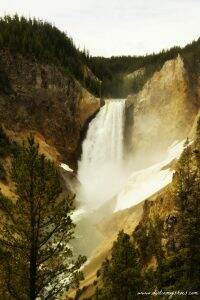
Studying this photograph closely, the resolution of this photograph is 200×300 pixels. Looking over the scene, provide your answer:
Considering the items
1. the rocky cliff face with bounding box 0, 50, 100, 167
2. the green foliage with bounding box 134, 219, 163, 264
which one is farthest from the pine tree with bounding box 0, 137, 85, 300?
the rocky cliff face with bounding box 0, 50, 100, 167

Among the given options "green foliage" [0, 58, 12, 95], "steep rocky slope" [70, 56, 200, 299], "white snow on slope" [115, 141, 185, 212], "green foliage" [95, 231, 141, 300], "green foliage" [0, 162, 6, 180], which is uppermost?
"green foliage" [0, 58, 12, 95]

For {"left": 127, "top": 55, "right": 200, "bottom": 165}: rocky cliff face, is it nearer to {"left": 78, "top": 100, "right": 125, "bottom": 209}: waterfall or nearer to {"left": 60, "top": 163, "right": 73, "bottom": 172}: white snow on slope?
{"left": 78, "top": 100, "right": 125, "bottom": 209}: waterfall

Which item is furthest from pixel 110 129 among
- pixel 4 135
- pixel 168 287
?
pixel 168 287

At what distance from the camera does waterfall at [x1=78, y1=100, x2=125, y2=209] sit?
70.9 meters

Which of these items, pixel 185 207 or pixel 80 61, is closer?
pixel 185 207

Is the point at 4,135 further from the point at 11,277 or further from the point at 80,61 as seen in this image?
the point at 11,277

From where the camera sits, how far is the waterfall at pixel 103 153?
233ft

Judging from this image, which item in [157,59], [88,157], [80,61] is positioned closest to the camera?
[88,157]

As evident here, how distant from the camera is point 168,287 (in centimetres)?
2127

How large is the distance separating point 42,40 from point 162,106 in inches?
1093

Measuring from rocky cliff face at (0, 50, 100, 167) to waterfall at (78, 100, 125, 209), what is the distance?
1927mm

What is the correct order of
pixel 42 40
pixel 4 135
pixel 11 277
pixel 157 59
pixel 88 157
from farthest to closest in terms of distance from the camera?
pixel 157 59 < pixel 42 40 < pixel 88 157 < pixel 4 135 < pixel 11 277

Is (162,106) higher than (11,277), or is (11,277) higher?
(162,106)

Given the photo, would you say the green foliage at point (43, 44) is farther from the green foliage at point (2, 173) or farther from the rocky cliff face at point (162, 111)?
the green foliage at point (2, 173)
